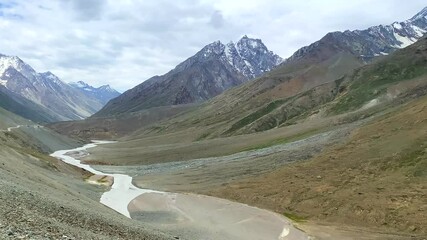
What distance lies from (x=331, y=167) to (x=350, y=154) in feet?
19.9

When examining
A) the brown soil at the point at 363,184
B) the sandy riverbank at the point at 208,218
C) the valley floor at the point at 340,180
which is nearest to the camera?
the sandy riverbank at the point at 208,218

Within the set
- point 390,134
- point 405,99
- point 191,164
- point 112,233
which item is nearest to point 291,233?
point 112,233

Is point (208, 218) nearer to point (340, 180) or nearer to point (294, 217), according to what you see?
point (294, 217)

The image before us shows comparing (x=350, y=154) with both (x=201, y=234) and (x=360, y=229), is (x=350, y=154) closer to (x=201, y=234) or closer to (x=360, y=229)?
(x=360, y=229)

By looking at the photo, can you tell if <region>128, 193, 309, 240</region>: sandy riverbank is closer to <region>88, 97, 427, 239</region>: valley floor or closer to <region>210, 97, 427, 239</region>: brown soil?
<region>88, 97, 427, 239</region>: valley floor

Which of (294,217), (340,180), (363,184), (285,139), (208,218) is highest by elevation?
(285,139)

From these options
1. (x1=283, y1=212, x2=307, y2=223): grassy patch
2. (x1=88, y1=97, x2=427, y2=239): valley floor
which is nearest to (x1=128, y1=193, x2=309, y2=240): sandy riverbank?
(x1=283, y1=212, x2=307, y2=223): grassy patch

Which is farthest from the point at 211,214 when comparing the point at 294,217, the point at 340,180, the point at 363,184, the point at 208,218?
the point at 363,184

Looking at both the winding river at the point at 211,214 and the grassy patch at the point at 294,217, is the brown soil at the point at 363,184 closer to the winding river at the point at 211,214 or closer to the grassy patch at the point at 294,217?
the grassy patch at the point at 294,217

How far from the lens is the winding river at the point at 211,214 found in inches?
2387

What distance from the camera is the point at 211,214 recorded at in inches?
2827

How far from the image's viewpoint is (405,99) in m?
164

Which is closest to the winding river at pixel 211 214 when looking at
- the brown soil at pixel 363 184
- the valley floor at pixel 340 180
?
the valley floor at pixel 340 180

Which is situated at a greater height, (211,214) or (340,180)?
(340,180)
